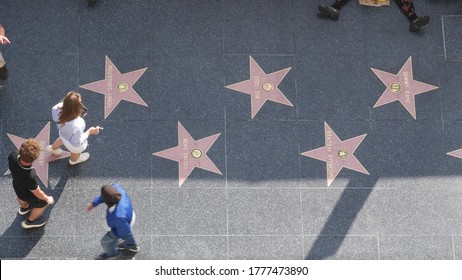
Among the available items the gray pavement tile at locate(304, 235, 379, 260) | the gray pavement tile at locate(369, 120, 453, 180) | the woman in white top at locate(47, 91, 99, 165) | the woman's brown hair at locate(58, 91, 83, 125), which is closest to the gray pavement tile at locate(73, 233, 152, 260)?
the woman in white top at locate(47, 91, 99, 165)

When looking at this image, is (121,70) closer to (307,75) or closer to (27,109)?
(27,109)

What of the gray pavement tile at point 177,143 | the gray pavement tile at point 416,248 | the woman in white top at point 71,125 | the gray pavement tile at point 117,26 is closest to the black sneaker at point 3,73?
the gray pavement tile at point 117,26

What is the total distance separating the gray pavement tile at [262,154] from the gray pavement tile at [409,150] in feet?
3.83

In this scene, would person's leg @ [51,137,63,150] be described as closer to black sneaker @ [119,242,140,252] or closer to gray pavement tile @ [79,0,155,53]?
black sneaker @ [119,242,140,252]

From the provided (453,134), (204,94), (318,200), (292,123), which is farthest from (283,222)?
(453,134)

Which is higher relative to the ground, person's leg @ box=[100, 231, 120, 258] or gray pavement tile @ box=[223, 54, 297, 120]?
gray pavement tile @ box=[223, 54, 297, 120]

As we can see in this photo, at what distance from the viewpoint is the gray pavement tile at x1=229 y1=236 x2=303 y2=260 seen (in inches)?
342

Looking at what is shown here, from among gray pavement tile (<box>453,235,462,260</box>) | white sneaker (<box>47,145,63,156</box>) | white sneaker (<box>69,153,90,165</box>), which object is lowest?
gray pavement tile (<box>453,235,462,260</box>)

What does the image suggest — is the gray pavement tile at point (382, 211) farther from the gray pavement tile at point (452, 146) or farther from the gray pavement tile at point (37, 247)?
the gray pavement tile at point (37, 247)

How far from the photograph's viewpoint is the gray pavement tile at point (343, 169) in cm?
915

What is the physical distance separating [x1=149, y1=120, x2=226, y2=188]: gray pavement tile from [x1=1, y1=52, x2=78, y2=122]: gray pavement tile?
1464mm

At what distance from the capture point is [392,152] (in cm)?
936

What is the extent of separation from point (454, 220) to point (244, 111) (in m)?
3.26

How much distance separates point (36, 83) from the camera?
9469 millimetres
